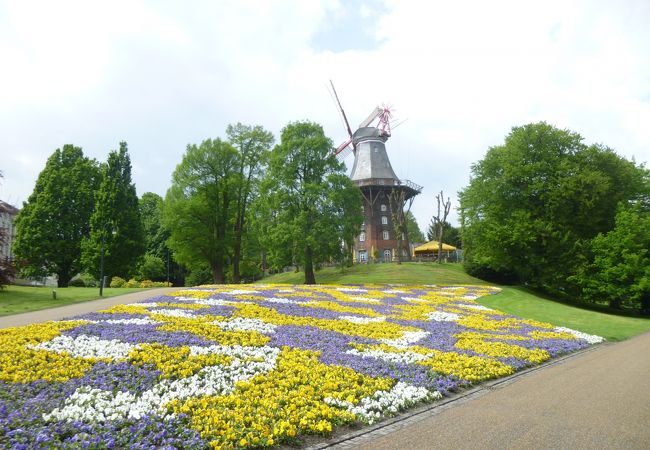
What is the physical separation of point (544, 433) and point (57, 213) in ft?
174

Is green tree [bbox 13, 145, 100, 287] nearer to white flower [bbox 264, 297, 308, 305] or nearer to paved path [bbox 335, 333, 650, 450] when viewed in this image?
white flower [bbox 264, 297, 308, 305]

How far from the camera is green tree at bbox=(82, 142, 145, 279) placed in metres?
47.0

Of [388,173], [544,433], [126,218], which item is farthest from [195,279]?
[544,433]

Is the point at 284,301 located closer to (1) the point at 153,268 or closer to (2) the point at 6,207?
(2) the point at 6,207

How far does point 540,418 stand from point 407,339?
7473 mm

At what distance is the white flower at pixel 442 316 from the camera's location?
21692mm

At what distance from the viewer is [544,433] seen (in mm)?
7637

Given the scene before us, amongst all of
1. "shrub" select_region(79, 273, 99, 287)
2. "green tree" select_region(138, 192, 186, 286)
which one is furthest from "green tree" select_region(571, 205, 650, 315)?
"green tree" select_region(138, 192, 186, 286)

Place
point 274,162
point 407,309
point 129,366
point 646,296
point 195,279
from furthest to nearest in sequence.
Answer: point 195,279, point 274,162, point 646,296, point 407,309, point 129,366

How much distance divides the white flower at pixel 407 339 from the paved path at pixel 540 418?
3860mm

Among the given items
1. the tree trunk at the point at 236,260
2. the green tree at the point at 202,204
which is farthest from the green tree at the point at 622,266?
the green tree at the point at 202,204

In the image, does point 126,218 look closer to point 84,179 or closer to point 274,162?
point 84,179

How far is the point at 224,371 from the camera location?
10195 millimetres

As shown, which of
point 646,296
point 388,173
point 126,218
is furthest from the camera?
point 388,173
